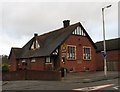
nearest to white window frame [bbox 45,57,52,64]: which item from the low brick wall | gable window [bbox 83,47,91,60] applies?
gable window [bbox 83,47,91,60]

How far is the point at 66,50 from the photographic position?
121ft

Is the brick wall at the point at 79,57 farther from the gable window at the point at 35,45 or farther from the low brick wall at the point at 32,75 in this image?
the low brick wall at the point at 32,75

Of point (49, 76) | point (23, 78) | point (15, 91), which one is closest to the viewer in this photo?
point (15, 91)

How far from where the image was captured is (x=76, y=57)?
4091 cm

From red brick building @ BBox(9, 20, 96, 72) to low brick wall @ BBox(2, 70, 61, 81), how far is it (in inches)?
262

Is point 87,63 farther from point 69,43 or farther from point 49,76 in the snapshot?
point 49,76

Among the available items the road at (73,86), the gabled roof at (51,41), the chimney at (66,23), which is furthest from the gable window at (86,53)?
the road at (73,86)

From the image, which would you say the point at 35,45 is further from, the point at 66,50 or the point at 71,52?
the point at 66,50

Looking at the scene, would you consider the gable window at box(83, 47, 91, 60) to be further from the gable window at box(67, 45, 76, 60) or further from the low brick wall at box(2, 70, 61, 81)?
the low brick wall at box(2, 70, 61, 81)

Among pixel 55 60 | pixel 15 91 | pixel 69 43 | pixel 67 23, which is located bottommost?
pixel 15 91

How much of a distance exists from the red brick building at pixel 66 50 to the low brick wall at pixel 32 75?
6.66 m

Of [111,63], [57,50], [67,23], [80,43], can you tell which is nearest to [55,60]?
[57,50]

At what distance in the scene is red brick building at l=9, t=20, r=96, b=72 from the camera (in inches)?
1532

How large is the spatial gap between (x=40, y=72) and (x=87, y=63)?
15.0m
